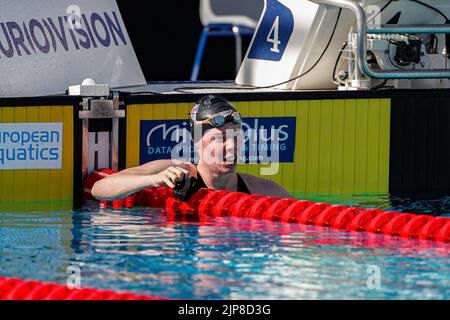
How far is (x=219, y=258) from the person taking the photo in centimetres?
571

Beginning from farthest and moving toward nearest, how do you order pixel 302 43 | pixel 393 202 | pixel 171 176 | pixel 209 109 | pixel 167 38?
1. pixel 167 38
2. pixel 302 43
3. pixel 393 202
4. pixel 209 109
5. pixel 171 176

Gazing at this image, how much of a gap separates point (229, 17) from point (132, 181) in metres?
4.06

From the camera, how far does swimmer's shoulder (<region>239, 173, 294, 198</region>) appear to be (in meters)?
7.57

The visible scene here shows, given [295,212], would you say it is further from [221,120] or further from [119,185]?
[119,185]

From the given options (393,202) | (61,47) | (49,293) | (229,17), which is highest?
(229,17)

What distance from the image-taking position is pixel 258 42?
920 cm

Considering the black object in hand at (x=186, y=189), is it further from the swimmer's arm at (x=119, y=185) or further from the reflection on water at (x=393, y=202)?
the reflection on water at (x=393, y=202)

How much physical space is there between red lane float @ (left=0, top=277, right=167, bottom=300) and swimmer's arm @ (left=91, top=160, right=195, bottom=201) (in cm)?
202

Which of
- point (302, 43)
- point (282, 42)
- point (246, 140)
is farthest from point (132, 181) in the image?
point (282, 42)

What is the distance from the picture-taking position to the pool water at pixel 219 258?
197 inches

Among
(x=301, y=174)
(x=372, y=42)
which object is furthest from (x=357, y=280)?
(x=372, y=42)

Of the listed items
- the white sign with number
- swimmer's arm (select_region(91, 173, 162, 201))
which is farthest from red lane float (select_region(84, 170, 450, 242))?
the white sign with number

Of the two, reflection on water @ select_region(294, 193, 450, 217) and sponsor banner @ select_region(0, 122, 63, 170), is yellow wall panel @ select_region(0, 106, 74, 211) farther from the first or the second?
reflection on water @ select_region(294, 193, 450, 217)
